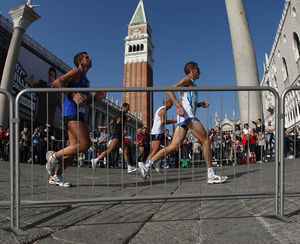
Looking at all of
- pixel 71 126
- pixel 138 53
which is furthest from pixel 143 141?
pixel 138 53

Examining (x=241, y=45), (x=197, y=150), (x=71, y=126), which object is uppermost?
(x=241, y=45)

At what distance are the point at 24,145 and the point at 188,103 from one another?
27.6 ft

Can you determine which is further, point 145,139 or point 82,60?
point 145,139

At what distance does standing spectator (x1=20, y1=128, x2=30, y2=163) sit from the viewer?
9.53 meters

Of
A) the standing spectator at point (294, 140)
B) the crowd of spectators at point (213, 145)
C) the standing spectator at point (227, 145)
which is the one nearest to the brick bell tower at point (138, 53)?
the crowd of spectators at point (213, 145)

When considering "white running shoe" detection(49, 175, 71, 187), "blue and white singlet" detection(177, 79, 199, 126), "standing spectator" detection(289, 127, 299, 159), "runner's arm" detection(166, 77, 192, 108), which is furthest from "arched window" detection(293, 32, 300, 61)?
"white running shoe" detection(49, 175, 71, 187)

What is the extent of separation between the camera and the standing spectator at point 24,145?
31.3 feet

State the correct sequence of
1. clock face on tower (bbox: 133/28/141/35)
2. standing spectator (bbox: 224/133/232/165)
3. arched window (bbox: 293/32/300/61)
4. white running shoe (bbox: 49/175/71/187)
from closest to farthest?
1. white running shoe (bbox: 49/175/71/187)
2. standing spectator (bbox: 224/133/232/165)
3. arched window (bbox: 293/32/300/61)
4. clock face on tower (bbox: 133/28/141/35)

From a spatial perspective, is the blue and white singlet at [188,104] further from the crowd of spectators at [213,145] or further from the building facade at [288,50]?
the building facade at [288,50]

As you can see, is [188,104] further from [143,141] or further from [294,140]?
[143,141]

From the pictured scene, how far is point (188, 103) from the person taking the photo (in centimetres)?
423

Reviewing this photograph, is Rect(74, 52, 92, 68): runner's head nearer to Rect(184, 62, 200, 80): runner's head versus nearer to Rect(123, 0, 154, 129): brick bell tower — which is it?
Rect(184, 62, 200, 80): runner's head

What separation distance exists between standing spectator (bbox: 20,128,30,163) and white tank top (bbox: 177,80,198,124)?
6.65 meters

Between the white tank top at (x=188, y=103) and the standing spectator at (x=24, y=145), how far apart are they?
6.65 m
